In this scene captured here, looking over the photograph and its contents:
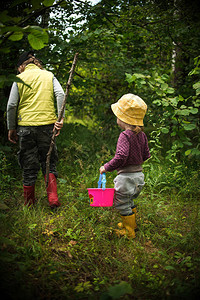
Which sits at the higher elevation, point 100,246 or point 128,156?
point 128,156

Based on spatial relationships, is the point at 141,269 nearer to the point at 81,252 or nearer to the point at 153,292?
the point at 153,292

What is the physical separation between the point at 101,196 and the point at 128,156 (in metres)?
0.49

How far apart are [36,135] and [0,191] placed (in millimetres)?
850

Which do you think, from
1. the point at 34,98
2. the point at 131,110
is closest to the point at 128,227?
the point at 131,110

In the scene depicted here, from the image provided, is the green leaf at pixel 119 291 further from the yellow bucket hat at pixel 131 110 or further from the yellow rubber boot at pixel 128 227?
the yellow bucket hat at pixel 131 110

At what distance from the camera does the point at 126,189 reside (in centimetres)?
243

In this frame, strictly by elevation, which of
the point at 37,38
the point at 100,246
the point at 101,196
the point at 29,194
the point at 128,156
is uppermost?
the point at 37,38

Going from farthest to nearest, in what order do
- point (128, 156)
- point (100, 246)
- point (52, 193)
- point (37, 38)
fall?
point (52, 193) < point (128, 156) < point (100, 246) < point (37, 38)

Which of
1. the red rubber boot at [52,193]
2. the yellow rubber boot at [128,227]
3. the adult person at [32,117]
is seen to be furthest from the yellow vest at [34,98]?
the yellow rubber boot at [128,227]

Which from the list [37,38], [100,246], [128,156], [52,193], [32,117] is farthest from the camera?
[52,193]

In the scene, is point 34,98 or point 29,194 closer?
point 34,98

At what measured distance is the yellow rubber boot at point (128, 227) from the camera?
8.02 ft

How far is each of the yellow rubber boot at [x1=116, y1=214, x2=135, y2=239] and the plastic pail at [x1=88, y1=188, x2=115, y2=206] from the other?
327 mm

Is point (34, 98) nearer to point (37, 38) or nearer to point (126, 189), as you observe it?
point (37, 38)
